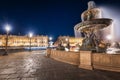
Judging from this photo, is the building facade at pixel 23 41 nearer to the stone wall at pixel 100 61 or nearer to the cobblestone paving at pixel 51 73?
the cobblestone paving at pixel 51 73

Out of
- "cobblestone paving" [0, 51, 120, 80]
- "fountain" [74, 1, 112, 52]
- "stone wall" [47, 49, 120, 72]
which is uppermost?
"fountain" [74, 1, 112, 52]

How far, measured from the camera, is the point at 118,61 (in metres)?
7.34

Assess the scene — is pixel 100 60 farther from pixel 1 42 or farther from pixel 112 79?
pixel 1 42

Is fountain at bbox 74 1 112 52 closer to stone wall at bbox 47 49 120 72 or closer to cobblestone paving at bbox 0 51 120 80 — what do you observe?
stone wall at bbox 47 49 120 72

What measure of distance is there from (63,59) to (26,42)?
80954 millimetres

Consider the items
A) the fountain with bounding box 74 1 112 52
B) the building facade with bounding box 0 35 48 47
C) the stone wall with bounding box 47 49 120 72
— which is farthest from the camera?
the building facade with bounding box 0 35 48 47

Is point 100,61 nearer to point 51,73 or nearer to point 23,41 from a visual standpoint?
point 51,73

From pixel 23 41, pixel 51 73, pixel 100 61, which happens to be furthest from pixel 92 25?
pixel 23 41

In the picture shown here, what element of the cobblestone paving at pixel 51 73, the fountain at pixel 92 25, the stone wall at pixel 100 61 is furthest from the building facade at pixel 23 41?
the stone wall at pixel 100 61

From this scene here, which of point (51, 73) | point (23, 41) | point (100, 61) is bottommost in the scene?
point (51, 73)

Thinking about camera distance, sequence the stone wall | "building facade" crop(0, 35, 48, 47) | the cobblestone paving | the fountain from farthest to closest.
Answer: "building facade" crop(0, 35, 48, 47)
the fountain
the stone wall
the cobblestone paving

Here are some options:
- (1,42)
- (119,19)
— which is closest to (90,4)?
(119,19)

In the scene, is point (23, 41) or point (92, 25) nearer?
point (92, 25)

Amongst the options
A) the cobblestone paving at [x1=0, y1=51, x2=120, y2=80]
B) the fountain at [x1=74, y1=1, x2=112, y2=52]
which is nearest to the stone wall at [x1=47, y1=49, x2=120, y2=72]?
the cobblestone paving at [x1=0, y1=51, x2=120, y2=80]
